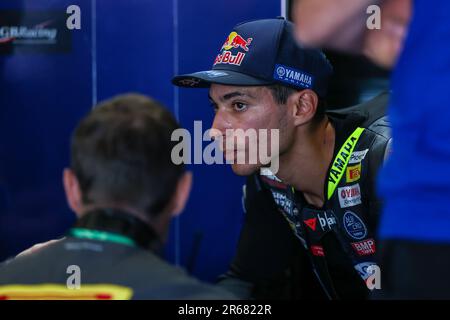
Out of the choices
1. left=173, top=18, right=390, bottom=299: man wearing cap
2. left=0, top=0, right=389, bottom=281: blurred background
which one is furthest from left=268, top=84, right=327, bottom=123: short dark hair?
left=0, top=0, right=389, bottom=281: blurred background

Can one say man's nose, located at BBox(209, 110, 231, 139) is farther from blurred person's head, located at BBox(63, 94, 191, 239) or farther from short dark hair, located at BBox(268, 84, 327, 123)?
blurred person's head, located at BBox(63, 94, 191, 239)

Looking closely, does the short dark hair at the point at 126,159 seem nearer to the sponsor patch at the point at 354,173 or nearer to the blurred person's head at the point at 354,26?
the blurred person's head at the point at 354,26

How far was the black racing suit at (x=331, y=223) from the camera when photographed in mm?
1854

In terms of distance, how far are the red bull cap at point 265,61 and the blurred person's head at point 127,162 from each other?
34.7 inches

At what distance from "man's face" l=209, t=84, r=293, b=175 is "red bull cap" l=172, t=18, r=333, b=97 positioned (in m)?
0.04

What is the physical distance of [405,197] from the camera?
966 millimetres

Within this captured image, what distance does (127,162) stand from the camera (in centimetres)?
99

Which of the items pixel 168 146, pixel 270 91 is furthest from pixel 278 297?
pixel 168 146

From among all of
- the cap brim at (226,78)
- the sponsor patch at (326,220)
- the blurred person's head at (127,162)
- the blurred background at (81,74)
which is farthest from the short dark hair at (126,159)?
the blurred background at (81,74)

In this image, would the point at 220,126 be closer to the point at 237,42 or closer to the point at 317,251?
the point at 237,42

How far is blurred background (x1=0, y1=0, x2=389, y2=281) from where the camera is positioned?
2.53 meters

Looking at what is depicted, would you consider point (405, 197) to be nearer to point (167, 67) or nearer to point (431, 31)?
point (431, 31)

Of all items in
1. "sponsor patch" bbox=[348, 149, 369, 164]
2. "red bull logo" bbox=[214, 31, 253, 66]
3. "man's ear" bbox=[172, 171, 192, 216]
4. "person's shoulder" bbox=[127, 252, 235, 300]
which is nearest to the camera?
"person's shoulder" bbox=[127, 252, 235, 300]

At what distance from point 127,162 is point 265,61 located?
997 mm
